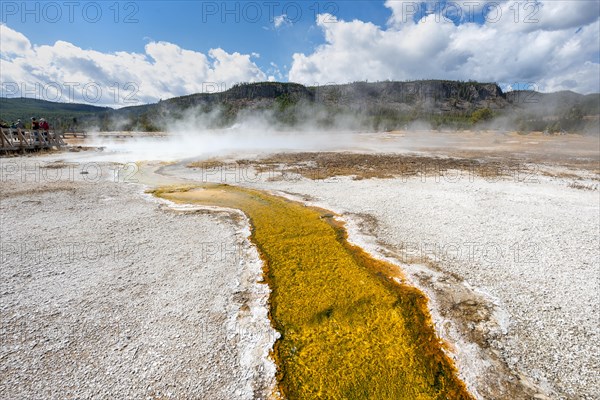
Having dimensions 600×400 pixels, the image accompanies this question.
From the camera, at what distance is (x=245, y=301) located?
203 inches

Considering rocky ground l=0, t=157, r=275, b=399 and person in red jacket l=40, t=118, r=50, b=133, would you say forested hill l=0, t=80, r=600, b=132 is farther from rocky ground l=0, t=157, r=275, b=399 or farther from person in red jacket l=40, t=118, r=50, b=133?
rocky ground l=0, t=157, r=275, b=399

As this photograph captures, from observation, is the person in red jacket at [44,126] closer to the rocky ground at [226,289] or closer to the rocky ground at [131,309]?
the rocky ground at [226,289]

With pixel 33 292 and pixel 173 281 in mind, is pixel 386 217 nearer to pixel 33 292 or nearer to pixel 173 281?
pixel 173 281

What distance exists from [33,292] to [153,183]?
9754 millimetres

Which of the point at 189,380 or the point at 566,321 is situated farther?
the point at 566,321

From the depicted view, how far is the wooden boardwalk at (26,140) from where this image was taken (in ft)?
72.0

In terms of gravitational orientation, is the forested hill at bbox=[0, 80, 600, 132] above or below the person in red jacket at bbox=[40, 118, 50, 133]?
above

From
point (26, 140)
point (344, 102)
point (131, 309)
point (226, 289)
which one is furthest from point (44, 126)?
point (344, 102)

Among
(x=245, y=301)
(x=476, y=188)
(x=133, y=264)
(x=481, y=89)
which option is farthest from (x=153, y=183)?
(x=481, y=89)

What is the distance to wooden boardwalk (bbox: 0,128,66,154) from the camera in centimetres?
2195

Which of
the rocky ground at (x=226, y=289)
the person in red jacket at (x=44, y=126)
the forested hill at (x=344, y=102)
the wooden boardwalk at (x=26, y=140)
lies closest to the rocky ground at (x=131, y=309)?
the rocky ground at (x=226, y=289)

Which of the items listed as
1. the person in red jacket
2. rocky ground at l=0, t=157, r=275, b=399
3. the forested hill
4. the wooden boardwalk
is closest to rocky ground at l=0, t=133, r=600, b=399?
rocky ground at l=0, t=157, r=275, b=399

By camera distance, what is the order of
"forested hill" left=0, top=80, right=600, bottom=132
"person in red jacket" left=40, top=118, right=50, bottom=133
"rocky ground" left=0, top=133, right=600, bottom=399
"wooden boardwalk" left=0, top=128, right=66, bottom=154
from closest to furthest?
"rocky ground" left=0, top=133, right=600, bottom=399, "wooden boardwalk" left=0, top=128, right=66, bottom=154, "person in red jacket" left=40, top=118, right=50, bottom=133, "forested hill" left=0, top=80, right=600, bottom=132

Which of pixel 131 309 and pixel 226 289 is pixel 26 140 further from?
pixel 226 289
